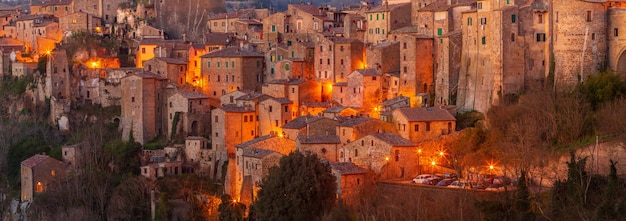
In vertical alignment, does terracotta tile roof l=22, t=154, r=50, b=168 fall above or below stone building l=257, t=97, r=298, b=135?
below

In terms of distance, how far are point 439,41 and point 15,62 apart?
84.8ft

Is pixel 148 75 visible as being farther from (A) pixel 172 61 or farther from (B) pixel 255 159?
(B) pixel 255 159

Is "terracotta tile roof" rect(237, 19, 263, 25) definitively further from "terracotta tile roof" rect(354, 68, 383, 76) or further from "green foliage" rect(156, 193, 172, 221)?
"green foliage" rect(156, 193, 172, 221)

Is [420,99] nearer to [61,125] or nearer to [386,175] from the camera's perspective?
[386,175]

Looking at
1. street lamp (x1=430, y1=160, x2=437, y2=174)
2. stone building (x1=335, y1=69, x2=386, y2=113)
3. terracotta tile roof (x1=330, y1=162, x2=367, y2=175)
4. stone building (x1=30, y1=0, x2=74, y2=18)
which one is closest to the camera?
terracotta tile roof (x1=330, y1=162, x2=367, y2=175)

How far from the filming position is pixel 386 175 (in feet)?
128

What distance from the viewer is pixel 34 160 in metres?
48.8

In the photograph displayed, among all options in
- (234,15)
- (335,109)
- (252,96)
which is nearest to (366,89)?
(335,109)

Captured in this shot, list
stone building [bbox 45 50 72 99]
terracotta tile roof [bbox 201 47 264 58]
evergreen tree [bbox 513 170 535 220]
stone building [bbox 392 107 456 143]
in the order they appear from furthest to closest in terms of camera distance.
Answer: stone building [bbox 45 50 72 99], terracotta tile roof [bbox 201 47 264 58], stone building [bbox 392 107 456 143], evergreen tree [bbox 513 170 535 220]

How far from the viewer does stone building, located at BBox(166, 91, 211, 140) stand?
48.4 meters

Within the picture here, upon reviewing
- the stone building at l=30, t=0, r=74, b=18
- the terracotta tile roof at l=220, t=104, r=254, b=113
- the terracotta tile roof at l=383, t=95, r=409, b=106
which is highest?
the stone building at l=30, t=0, r=74, b=18

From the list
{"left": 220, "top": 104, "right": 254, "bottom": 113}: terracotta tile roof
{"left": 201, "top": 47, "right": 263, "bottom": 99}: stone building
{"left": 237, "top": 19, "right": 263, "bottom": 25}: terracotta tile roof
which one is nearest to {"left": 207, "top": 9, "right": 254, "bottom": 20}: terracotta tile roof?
{"left": 237, "top": 19, "right": 263, "bottom": 25}: terracotta tile roof

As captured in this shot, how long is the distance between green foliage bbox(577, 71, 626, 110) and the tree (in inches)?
365

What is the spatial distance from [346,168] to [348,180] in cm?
50
